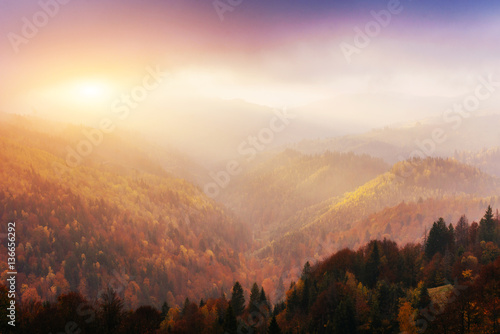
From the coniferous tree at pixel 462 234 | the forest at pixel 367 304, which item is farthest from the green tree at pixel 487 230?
the coniferous tree at pixel 462 234

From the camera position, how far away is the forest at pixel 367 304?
2400 inches

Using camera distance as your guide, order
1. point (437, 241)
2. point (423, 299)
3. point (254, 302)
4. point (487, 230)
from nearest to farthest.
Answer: point (423, 299), point (487, 230), point (254, 302), point (437, 241)

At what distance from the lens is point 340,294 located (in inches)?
3051

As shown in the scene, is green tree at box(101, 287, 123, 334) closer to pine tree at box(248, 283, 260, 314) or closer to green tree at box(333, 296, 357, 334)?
pine tree at box(248, 283, 260, 314)

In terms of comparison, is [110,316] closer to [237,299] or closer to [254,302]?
[237,299]

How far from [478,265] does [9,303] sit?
9399cm

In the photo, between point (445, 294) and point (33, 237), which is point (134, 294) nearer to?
point (33, 237)

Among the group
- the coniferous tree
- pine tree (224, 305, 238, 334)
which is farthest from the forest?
the coniferous tree

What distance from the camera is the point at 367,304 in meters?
73.8

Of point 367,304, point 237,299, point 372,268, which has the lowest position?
point 237,299

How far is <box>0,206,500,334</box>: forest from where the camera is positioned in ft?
200

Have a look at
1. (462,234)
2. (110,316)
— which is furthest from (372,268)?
(110,316)

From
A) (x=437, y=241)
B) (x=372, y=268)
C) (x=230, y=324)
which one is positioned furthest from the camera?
(x=437, y=241)

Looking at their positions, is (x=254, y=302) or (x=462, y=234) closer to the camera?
(x=254, y=302)
